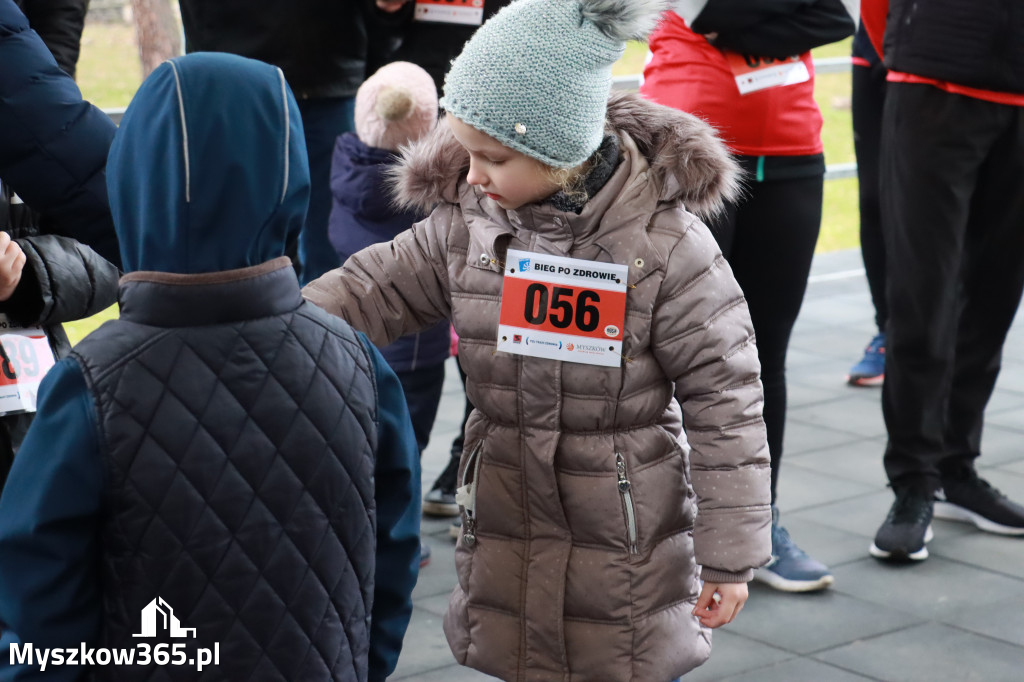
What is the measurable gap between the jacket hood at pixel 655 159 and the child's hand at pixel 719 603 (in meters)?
0.66

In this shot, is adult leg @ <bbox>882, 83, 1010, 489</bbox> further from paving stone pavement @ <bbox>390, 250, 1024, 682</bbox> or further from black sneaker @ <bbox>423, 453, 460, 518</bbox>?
black sneaker @ <bbox>423, 453, 460, 518</bbox>

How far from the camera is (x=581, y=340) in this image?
7.63 ft

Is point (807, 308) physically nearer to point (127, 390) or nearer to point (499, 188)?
point (499, 188)

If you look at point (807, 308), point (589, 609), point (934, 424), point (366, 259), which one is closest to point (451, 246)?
point (366, 259)

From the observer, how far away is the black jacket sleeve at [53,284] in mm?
2465

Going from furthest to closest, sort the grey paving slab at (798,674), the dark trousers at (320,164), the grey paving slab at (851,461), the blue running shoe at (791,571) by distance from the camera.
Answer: the grey paving slab at (851,461) → the dark trousers at (320,164) → the blue running shoe at (791,571) → the grey paving slab at (798,674)

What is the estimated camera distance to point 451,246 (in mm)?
2424

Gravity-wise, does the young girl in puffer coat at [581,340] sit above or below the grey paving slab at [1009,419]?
above

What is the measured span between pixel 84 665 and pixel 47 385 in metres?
0.37

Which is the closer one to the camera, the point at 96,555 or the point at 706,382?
the point at 96,555

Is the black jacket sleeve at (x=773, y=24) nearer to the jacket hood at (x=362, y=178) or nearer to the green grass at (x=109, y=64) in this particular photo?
the jacket hood at (x=362, y=178)

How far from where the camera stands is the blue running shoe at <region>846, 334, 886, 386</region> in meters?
6.07

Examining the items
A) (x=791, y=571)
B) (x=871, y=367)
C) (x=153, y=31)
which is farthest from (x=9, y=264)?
(x=153, y=31)

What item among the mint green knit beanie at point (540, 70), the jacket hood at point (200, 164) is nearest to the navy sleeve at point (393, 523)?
the jacket hood at point (200, 164)
